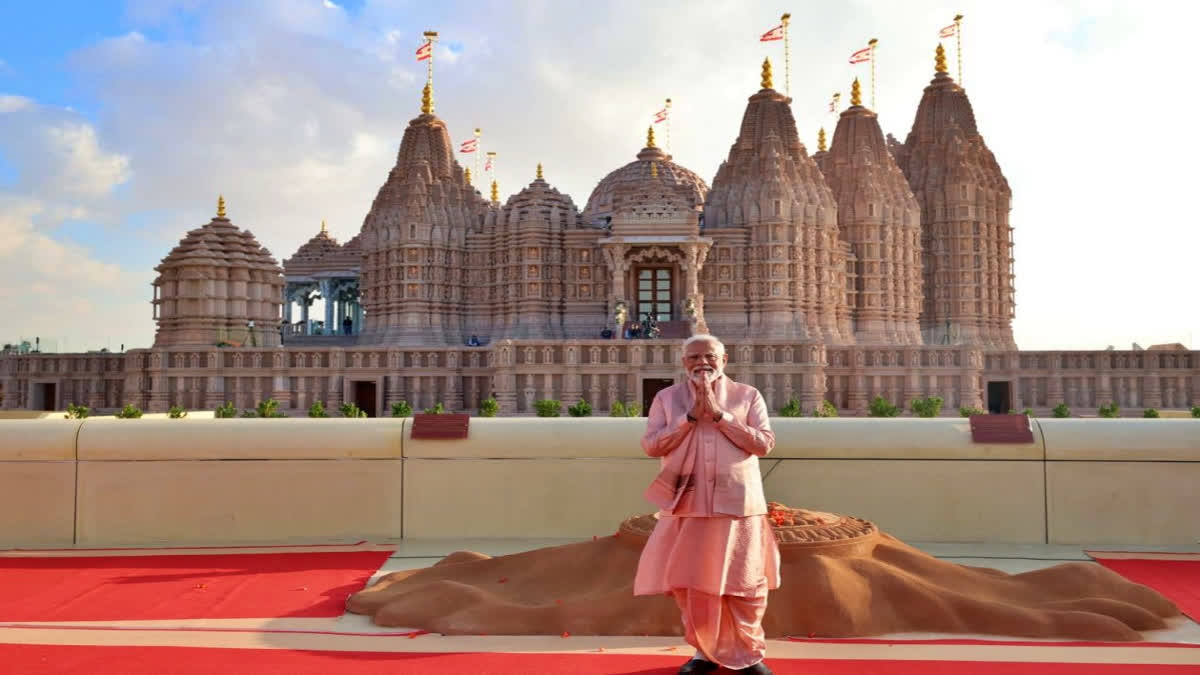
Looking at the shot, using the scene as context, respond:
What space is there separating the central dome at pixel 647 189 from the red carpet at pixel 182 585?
40.1 meters

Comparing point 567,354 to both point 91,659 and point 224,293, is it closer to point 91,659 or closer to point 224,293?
point 224,293

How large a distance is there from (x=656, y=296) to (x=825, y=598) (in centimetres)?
4440

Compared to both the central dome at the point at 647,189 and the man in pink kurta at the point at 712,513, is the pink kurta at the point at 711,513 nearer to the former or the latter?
the man in pink kurta at the point at 712,513

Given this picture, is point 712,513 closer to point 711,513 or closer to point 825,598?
point 711,513

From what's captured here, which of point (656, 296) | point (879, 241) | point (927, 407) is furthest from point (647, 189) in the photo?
point (927, 407)

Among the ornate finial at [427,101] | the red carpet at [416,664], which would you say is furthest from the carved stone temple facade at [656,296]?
the red carpet at [416,664]

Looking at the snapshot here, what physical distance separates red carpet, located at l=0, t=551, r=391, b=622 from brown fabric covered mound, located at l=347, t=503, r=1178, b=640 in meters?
0.79

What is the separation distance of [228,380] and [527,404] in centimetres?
1425

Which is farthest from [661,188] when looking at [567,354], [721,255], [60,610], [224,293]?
[60,610]

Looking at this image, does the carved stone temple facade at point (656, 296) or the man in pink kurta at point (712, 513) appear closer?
the man in pink kurta at point (712, 513)

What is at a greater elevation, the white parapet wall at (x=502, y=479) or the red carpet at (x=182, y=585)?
the white parapet wall at (x=502, y=479)

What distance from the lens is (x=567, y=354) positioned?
40.3 meters

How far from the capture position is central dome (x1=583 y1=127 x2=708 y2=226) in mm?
49044

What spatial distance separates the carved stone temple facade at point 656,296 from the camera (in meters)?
43.2
